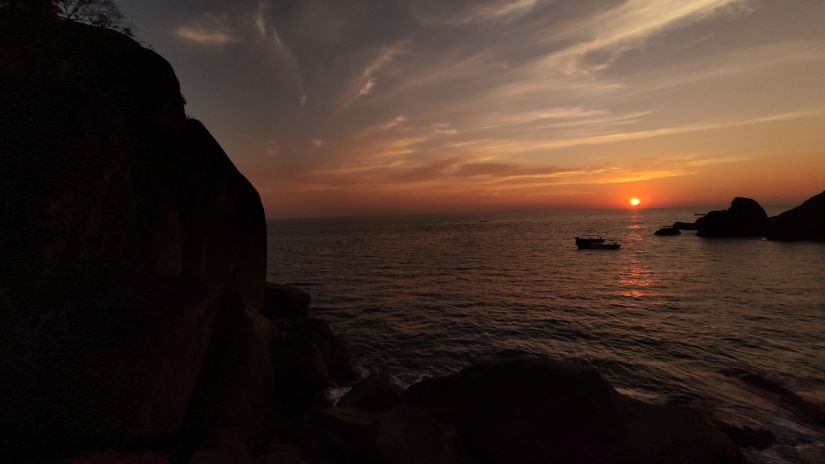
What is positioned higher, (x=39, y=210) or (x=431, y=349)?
(x=39, y=210)

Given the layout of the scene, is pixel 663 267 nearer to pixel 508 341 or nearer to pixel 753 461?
pixel 508 341

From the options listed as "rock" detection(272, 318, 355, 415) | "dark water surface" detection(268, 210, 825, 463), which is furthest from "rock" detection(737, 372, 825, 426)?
"rock" detection(272, 318, 355, 415)

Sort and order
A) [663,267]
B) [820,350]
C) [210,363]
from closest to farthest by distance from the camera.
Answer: [210,363] → [820,350] → [663,267]

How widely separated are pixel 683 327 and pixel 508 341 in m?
10.5

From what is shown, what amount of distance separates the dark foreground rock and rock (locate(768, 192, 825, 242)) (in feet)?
258

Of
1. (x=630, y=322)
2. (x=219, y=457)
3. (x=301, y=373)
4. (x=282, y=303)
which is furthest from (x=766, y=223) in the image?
(x=219, y=457)

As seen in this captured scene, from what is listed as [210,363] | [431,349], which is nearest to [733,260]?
[431,349]

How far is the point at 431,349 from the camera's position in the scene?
689 inches

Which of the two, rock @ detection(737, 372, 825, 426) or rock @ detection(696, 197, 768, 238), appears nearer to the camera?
rock @ detection(737, 372, 825, 426)

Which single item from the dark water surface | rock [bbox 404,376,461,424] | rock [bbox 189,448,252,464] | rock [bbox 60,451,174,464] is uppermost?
rock [bbox 60,451,174,464]

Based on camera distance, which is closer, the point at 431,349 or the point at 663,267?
the point at 431,349

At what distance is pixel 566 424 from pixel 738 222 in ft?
293

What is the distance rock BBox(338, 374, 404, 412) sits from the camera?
1041cm

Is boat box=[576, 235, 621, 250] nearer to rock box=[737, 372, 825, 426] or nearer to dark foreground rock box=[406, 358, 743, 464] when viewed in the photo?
rock box=[737, 372, 825, 426]
